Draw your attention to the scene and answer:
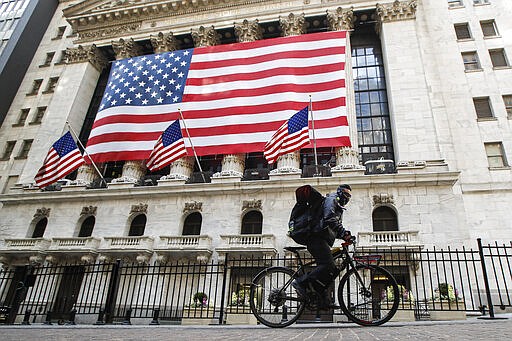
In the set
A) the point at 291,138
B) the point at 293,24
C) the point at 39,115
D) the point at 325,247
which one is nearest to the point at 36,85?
the point at 39,115

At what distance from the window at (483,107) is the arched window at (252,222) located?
1679cm

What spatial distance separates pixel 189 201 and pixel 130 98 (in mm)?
10468

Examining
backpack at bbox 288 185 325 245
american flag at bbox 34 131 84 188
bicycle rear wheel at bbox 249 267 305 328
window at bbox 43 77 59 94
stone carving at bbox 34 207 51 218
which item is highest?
window at bbox 43 77 59 94

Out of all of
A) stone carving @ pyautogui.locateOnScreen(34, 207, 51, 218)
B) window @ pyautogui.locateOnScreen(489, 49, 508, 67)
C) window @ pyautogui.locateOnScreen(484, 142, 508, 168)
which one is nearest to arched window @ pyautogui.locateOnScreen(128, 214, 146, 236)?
stone carving @ pyautogui.locateOnScreen(34, 207, 51, 218)

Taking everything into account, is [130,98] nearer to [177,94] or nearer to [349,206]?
[177,94]

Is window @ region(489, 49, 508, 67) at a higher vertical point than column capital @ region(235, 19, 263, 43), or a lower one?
lower

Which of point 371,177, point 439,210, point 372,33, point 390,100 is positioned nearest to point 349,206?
point 371,177

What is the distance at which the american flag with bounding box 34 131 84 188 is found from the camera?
21.6 meters

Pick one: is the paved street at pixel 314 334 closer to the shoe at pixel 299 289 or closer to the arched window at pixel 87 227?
the shoe at pixel 299 289

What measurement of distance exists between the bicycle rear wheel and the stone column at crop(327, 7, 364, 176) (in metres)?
16.4

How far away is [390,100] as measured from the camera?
25.2 m

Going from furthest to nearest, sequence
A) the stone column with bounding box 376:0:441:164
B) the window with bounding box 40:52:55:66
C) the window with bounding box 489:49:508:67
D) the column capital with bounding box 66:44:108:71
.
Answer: the window with bounding box 40:52:55:66 < the column capital with bounding box 66:44:108:71 < the window with bounding box 489:49:508:67 < the stone column with bounding box 376:0:441:164

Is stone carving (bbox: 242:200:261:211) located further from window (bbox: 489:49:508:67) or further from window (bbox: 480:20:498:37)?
window (bbox: 480:20:498:37)

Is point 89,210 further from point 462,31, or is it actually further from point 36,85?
point 462,31
